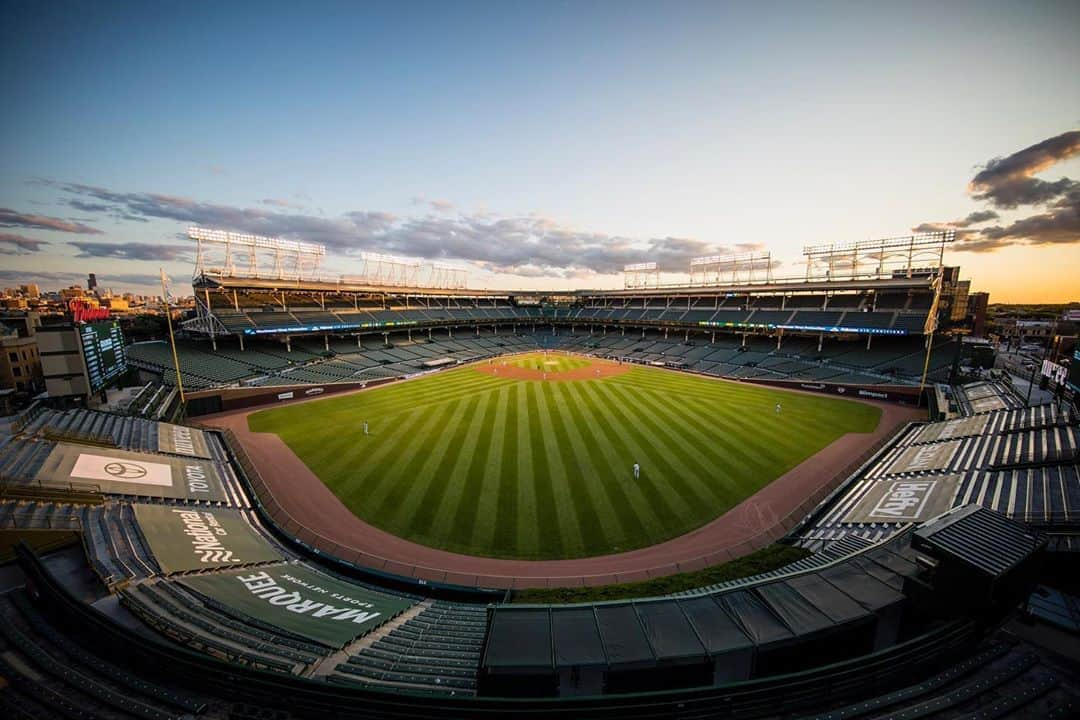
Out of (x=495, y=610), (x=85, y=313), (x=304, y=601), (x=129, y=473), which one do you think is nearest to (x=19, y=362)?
(x=85, y=313)

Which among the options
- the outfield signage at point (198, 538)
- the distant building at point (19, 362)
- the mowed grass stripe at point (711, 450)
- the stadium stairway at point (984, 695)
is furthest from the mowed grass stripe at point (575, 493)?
the distant building at point (19, 362)

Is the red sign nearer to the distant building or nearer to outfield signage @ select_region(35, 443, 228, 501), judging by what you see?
outfield signage @ select_region(35, 443, 228, 501)

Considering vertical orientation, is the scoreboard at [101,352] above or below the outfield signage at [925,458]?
above

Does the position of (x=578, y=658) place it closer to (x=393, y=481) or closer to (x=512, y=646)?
(x=512, y=646)

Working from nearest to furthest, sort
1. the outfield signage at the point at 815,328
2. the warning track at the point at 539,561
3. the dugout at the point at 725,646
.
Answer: the dugout at the point at 725,646
the warning track at the point at 539,561
the outfield signage at the point at 815,328

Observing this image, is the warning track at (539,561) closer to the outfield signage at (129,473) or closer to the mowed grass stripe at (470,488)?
the mowed grass stripe at (470,488)

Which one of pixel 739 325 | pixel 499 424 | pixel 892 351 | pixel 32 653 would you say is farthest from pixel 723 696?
pixel 739 325

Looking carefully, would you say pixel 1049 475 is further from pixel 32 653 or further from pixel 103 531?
pixel 103 531
